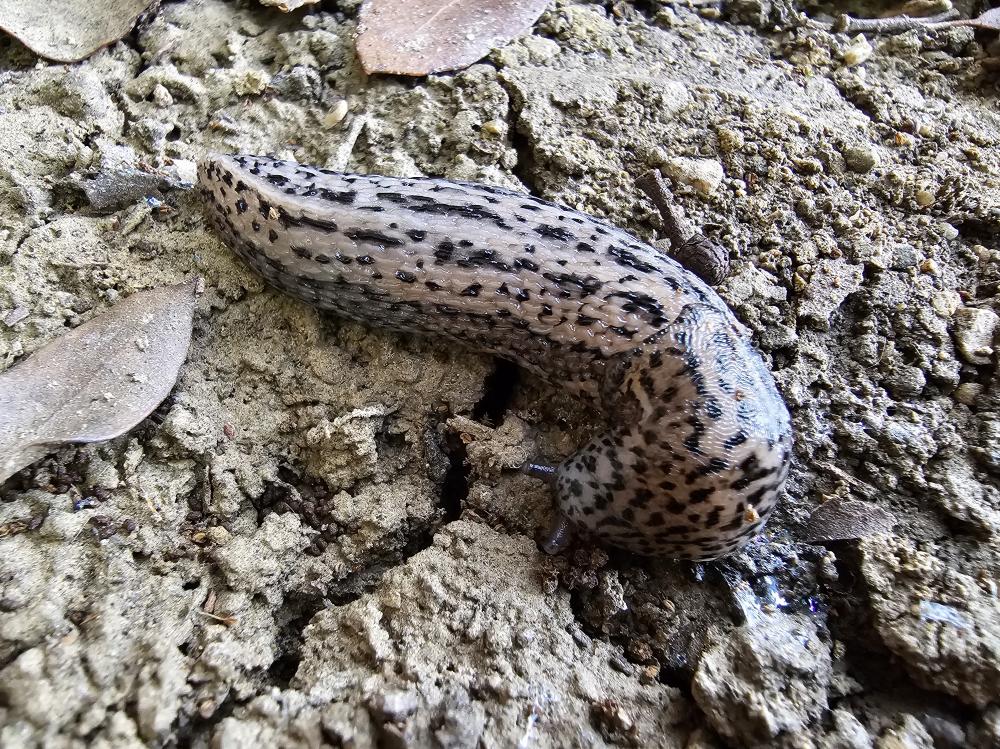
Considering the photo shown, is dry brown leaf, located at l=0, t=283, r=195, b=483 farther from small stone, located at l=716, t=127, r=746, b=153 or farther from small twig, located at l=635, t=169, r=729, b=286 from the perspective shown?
small stone, located at l=716, t=127, r=746, b=153

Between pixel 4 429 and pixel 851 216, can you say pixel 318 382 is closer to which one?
pixel 4 429

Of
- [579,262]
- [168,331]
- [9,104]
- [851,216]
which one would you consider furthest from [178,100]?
[851,216]

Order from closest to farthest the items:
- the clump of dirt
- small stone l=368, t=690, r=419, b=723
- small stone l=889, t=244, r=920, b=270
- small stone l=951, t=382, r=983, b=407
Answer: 1. small stone l=368, t=690, r=419, b=723
2. the clump of dirt
3. small stone l=951, t=382, r=983, b=407
4. small stone l=889, t=244, r=920, b=270

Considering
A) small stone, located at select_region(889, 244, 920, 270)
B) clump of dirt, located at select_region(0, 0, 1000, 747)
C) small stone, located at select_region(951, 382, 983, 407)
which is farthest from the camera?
small stone, located at select_region(889, 244, 920, 270)

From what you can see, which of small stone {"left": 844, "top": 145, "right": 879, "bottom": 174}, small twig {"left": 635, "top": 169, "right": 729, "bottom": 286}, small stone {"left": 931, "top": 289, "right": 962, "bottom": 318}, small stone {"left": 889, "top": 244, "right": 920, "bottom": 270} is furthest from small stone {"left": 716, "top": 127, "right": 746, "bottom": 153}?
small stone {"left": 931, "top": 289, "right": 962, "bottom": 318}

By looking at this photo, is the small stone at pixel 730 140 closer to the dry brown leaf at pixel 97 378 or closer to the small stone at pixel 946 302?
the small stone at pixel 946 302

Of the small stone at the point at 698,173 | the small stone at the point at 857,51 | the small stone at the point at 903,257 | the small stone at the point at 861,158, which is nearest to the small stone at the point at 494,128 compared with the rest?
the small stone at the point at 698,173

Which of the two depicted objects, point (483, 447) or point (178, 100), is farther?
point (178, 100)
